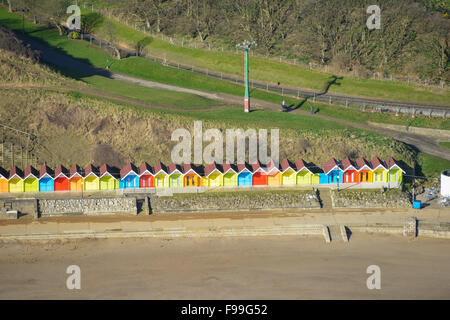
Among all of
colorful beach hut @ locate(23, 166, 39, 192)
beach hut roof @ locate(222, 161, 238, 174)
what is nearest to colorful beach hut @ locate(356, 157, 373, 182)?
beach hut roof @ locate(222, 161, 238, 174)

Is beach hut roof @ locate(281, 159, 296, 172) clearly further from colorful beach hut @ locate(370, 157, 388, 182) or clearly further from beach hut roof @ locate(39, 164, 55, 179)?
beach hut roof @ locate(39, 164, 55, 179)

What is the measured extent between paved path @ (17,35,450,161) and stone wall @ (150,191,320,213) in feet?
54.6

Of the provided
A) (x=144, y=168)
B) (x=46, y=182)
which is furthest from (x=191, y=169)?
(x=46, y=182)

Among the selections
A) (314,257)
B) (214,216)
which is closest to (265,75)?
(214,216)

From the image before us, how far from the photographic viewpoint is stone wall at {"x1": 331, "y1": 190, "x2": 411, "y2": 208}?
2608 inches

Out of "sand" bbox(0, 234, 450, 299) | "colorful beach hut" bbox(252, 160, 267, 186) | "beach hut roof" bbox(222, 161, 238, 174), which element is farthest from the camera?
"colorful beach hut" bbox(252, 160, 267, 186)

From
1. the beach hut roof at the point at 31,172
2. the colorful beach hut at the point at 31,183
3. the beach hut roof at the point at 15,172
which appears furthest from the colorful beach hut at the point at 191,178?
the beach hut roof at the point at 15,172

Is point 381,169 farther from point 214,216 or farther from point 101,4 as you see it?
point 101,4

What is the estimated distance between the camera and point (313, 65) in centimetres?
9838

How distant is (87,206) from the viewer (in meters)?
63.6

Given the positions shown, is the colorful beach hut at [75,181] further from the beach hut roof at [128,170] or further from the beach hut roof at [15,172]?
the beach hut roof at [15,172]

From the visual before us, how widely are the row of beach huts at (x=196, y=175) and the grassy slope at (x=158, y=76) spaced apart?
13789mm

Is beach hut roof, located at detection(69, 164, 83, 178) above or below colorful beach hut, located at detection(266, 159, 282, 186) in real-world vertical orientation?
above

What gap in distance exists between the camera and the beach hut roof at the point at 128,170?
2611 inches
